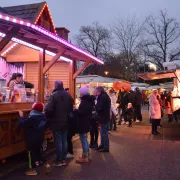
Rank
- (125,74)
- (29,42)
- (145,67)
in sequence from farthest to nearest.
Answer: (145,67)
(125,74)
(29,42)

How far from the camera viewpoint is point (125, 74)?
4775 cm

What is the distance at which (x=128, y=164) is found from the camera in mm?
7129

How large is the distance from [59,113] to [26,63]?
666 centimetres

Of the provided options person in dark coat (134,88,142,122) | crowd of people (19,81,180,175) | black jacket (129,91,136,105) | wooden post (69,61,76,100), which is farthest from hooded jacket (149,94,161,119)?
person in dark coat (134,88,142,122)

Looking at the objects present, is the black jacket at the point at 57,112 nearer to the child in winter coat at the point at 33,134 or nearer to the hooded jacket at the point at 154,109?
the child in winter coat at the point at 33,134

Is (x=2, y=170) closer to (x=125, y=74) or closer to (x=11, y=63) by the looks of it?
(x=11, y=63)

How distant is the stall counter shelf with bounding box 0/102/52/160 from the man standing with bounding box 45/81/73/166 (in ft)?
2.44

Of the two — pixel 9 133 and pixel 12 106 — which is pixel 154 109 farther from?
pixel 9 133

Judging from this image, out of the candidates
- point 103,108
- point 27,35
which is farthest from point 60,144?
point 27,35

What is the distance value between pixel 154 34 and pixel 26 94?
51172 millimetres

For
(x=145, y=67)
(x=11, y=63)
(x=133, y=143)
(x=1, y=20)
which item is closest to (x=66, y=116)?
(x=1, y=20)

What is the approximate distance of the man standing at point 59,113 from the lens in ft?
21.9

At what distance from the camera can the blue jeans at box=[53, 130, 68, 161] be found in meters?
6.82

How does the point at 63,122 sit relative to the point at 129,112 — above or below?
above
